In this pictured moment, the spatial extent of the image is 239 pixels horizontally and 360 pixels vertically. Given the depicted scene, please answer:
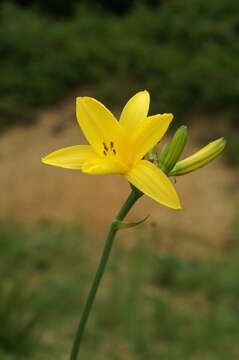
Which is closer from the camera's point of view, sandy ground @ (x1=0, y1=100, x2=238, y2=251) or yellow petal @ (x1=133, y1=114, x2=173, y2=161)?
yellow petal @ (x1=133, y1=114, x2=173, y2=161)

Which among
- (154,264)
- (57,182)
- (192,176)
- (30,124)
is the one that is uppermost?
(30,124)

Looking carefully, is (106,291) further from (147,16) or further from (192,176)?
(147,16)

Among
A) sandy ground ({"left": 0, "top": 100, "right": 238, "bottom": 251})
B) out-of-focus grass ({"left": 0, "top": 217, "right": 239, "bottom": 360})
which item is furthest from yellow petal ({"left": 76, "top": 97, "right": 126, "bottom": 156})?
sandy ground ({"left": 0, "top": 100, "right": 238, "bottom": 251})

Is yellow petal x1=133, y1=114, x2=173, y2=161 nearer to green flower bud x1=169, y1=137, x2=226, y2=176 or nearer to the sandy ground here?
green flower bud x1=169, y1=137, x2=226, y2=176

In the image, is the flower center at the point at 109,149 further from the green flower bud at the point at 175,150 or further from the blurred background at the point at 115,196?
the blurred background at the point at 115,196

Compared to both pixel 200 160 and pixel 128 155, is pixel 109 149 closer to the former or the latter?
pixel 128 155

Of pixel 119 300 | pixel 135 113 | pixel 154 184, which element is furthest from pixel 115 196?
pixel 154 184

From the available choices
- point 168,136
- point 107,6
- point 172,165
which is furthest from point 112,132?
point 107,6
